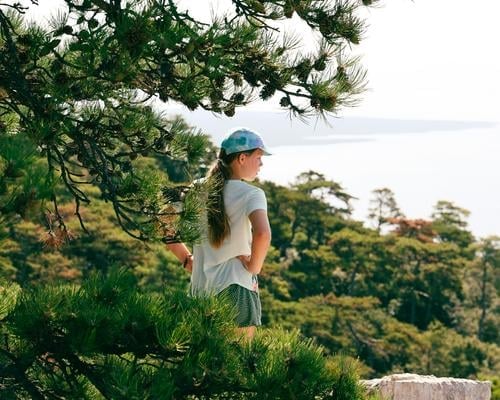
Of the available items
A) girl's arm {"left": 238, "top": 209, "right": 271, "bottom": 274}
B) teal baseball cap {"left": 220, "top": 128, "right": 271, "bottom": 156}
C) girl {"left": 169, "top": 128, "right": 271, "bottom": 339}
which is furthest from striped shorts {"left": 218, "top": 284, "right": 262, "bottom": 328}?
teal baseball cap {"left": 220, "top": 128, "right": 271, "bottom": 156}

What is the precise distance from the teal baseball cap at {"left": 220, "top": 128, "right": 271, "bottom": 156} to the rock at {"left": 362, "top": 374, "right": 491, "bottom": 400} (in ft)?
4.40

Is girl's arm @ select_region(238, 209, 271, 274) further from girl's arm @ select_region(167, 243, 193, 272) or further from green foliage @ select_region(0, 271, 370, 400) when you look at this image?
green foliage @ select_region(0, 271, 370, 400)

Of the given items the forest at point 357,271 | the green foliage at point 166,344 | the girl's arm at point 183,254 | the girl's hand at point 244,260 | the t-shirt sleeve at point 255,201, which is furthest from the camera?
the forest at point 357,271

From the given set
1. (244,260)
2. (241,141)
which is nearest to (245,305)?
(244,260)

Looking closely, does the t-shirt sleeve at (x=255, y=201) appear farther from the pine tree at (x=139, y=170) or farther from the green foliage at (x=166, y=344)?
the green foliage at (x=166, y=344)

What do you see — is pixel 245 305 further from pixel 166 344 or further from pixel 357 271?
pixel 357 271

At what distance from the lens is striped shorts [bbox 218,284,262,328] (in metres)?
3.26

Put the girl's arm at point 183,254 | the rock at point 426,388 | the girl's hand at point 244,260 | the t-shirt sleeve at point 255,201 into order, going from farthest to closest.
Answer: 1. the rock at point 426,388
2. the girl's arm at point 183,254
3. the girl's hand at point 244,260
4. the t-shirt sleeve at point 255,201

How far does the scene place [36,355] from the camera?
2.80 meters

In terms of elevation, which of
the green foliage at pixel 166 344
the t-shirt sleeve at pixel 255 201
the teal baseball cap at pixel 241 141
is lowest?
the green foliage at pixel 166 344

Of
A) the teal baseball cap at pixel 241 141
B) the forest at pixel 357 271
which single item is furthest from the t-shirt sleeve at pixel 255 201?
the forest at pixel 357 271

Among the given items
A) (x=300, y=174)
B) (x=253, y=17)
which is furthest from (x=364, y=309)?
(x=253, y=17)

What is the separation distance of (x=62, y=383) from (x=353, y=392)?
871 millimetres

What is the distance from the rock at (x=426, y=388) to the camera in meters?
4.34
